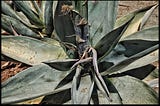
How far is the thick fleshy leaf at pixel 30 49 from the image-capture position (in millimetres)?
1482

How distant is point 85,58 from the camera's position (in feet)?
4.47

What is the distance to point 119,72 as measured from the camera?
1434mm

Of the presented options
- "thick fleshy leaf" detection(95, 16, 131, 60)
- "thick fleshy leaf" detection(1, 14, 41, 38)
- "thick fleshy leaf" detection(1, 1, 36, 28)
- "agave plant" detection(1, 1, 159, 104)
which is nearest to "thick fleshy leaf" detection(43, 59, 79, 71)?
"agave plant" detection(1, 1, 159, 104)

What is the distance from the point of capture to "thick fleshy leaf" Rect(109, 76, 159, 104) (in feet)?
4.53

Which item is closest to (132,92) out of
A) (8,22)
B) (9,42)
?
(9,42)

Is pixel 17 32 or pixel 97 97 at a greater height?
pixel 17 32

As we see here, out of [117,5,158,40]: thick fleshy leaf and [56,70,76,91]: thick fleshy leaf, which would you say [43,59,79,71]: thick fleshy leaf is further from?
[117,5,158,40]: thick fleshy leaf

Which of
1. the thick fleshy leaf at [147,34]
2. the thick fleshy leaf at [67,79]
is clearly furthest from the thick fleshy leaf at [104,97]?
the thick fleshy leaf at [147,34]

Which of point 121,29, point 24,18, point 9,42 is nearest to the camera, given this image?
point 121,29

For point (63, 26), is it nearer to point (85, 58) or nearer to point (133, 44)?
point (85, 58)

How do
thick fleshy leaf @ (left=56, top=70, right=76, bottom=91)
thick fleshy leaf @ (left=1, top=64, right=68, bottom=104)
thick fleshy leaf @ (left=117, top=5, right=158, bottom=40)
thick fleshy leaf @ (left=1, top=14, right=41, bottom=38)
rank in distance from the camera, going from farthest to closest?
1. thick fleshy leaf @ (left=1, top=14, right=41, bottom=38)
2. thick fleshy leaf @ (left=117, top=5, right=158, bottom=40)
3. thick fleshy leaf @ (left=56, top=70, right=76, bottom=91)
4. thick fleshy leaf @ (left=1, top=64, right=68, bottom=104)

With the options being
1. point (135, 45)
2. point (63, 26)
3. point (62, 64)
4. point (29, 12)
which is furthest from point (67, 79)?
point (29, 12)

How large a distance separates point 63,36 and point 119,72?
26cm

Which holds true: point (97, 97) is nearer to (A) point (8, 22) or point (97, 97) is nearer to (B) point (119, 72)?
(B) point (119, 72)
